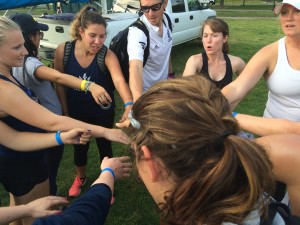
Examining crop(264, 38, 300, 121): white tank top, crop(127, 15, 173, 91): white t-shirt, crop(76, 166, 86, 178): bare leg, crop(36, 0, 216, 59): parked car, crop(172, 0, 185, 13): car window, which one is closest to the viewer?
crop(264, 38, 300, 121): white tank top

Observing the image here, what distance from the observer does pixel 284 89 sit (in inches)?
91.1

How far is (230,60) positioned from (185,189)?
93.9 inches

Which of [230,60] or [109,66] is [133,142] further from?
[230,60]

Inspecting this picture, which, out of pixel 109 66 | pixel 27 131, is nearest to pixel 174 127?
pixel 27 131

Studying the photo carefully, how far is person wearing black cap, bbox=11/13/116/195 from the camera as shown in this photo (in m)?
2.63

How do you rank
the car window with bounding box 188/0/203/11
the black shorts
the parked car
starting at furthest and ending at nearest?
the car window with bounding box 188/0/203/11 < the parked car < the black shorts

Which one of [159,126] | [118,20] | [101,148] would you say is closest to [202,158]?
[159,126]

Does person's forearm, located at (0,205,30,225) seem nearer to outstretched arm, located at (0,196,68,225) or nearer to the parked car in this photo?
outstretched arm, located at (0,196,68,225)

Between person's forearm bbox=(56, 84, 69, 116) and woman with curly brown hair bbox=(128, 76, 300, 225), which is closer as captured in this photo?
woman with curly brown hair bbox=(128, 76, 300, 225)

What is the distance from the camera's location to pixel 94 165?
4.21 meters

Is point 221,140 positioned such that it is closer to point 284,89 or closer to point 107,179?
point 107,179

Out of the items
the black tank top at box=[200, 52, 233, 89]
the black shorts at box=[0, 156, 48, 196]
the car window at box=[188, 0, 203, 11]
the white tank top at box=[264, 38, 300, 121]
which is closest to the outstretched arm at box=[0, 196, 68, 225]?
the black shorts at box=[0, 156, 48, 196]

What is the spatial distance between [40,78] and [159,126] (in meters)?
1.90

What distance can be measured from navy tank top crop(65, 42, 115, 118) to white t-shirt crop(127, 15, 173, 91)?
1.18 feet
